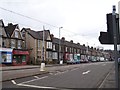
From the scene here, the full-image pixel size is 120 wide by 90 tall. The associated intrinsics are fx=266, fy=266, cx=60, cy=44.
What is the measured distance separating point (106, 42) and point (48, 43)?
233ft

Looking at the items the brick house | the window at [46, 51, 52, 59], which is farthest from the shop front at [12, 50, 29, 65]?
the window at [46, 51, 52, 59]

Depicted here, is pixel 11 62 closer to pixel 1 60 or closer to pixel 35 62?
pixel 1 60

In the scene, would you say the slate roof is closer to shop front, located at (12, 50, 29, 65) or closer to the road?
shop front, located at (12, 50, 29, 65)

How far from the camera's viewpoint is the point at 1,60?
2146 inches

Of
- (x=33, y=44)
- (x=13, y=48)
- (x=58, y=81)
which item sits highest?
(x=33, y=44)

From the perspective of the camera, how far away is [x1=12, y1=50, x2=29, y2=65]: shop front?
60.1m

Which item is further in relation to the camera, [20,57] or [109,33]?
[20,57]

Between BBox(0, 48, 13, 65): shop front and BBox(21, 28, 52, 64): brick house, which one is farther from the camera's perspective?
BBox(21, 28, 52, 64): brick house

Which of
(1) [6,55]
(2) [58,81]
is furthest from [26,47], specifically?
(2) [58,81]

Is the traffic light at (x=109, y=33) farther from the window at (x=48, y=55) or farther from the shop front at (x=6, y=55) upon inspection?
the window at (x=48, y=55)

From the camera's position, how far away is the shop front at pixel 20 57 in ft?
197

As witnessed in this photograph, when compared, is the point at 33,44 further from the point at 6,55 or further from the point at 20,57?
the point at 6,55

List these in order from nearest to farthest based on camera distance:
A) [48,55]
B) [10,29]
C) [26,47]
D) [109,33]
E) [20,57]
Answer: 1. [109,33]
2. [10,29]
3. [20,57]
4. [26,47]
5. [48,55]

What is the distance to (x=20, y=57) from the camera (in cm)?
6253
